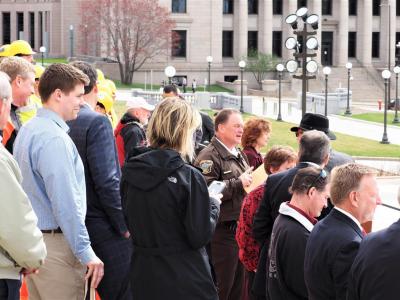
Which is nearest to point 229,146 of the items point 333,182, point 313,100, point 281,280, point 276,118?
point 281,280

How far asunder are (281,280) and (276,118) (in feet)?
160

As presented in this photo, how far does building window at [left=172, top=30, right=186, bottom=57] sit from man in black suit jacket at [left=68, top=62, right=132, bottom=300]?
270ft

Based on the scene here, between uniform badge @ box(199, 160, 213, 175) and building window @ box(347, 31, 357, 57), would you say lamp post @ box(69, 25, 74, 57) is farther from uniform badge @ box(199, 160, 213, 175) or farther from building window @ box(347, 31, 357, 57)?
uniform badge @ box(199, 160, 213, 175)

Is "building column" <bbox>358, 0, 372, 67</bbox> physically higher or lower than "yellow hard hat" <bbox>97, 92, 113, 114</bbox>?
higher

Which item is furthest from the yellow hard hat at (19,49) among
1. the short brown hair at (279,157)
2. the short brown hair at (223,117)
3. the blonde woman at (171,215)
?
the blonde woman at (171,215)

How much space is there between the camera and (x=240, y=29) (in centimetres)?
9431

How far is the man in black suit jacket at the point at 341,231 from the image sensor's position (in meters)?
6.10

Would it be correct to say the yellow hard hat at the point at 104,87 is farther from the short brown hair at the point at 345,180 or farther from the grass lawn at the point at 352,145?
the grass lawn at the point at 352,145

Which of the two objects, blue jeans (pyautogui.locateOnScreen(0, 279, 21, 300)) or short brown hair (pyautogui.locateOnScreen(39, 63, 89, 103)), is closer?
blue jeans (pyautogui.locateOnScreen(0, 279, 21, 300))

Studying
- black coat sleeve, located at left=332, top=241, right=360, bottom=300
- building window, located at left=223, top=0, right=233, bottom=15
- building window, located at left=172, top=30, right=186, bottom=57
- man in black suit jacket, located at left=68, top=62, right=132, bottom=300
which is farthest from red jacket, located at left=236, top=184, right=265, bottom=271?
building window, located at left=223, top=0, right=233, bottom=15

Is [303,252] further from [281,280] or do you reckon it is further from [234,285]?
[234,285]

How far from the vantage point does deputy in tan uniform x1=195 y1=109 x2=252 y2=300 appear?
9562 mm

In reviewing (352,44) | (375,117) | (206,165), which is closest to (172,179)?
(206,165)

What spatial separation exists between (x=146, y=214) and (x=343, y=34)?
9258 centimetres
